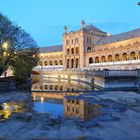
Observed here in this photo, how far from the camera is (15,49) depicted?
38125 millimetres

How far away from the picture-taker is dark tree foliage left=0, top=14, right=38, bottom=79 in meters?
35.9

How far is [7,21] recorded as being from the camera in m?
36.4

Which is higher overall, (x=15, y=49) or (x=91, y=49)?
(x=91, y=49)

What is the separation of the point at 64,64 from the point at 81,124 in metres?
95.2

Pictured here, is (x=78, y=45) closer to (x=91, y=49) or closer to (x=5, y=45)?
(x=91, y=49)

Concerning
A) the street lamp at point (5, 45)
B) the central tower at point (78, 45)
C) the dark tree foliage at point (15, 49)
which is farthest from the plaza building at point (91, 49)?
the street lamp at point (5, 45)

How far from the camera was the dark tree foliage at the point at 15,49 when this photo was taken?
3591 cm

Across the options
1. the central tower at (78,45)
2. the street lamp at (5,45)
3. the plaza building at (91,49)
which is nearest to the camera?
the street lamp at (5,45)

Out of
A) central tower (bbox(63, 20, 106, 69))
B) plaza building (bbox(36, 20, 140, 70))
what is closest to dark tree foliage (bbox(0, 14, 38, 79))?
plaza building (bbox(36, 20, 140, 70))

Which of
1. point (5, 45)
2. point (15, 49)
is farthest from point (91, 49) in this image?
point (5, 45)

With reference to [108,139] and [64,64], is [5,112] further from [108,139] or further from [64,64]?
[64,64]

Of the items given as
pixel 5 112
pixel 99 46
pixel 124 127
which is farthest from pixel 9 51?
pixel 99 46

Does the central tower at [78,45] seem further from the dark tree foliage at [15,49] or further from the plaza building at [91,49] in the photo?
the dark tree foliage at [15,49]

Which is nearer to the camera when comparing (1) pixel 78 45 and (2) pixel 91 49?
(1) pixel 78 45
